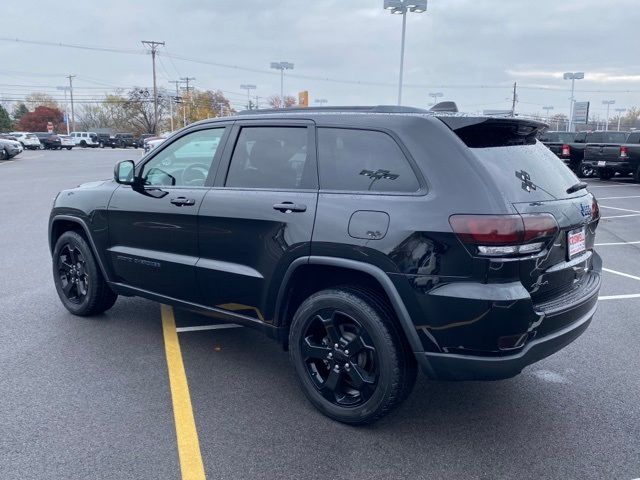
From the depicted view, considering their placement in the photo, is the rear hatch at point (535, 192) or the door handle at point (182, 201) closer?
the rear hatch at point (535, 192)

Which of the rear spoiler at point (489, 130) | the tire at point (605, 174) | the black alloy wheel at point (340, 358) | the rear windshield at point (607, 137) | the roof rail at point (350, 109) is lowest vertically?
the black alloy wheel at point (340, 358)

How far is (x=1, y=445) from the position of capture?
3215 millimetres

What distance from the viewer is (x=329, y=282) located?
3619mm

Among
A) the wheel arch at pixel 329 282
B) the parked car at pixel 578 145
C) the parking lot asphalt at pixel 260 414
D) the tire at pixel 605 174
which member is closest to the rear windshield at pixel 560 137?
the parked car at pixel 578 145

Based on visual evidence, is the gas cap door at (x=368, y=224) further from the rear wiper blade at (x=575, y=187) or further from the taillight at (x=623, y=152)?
the taillight at (x=623, y=152)

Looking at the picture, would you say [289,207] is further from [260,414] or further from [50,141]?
[50,141]

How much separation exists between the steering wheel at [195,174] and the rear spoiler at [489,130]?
1.82 metres

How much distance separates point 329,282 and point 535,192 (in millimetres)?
1312

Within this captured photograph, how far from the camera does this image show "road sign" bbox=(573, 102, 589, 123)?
6862 centimetres

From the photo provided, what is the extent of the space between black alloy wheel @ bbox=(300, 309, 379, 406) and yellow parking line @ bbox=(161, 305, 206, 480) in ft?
2.62

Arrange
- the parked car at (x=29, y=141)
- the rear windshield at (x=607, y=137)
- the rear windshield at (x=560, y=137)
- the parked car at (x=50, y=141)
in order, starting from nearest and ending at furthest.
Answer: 1. the rear windshield at (x=607, y=137)
2. the rear windshield at (x=560, y=137)
3. the parked car at (x=29, y=141)
4. the parked car at (x=50, y=141)

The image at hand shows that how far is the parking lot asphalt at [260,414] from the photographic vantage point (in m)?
3.08

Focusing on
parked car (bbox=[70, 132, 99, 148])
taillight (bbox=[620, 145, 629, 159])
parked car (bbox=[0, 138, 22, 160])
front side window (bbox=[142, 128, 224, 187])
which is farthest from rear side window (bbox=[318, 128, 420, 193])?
parked car (bbox=[70, 132, 99, 148])

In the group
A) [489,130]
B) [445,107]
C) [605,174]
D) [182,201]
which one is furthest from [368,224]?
[605,174]
